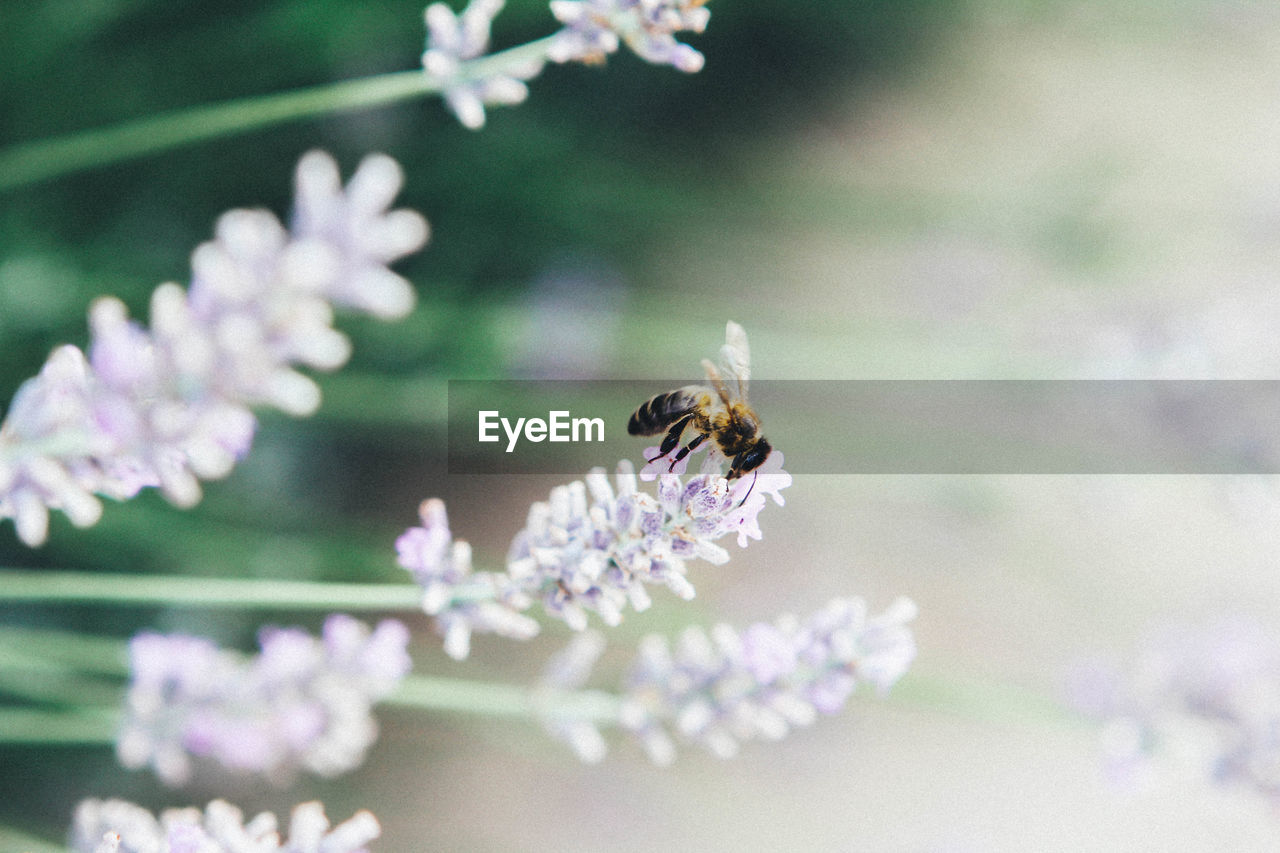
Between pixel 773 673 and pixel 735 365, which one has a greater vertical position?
pixel 735 365

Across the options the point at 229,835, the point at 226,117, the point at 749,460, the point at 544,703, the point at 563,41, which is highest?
the point at 226,117

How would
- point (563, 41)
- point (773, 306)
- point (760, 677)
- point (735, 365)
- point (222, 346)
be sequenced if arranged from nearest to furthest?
point (222, 346) → point (563, 41) → point (760, 677) → point (735, 365) → point (773, 306)

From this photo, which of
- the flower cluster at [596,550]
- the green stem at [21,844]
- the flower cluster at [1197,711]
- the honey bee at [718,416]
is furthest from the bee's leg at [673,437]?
the green stem at [21,844]

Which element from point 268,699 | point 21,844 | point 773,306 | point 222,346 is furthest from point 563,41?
point 773,306

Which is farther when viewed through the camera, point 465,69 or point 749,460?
point 749,460

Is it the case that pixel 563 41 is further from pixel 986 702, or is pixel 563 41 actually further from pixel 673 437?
pixel 986 702

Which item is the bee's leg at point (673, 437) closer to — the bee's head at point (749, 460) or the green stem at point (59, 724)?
the bee's head at point (749, 460)
